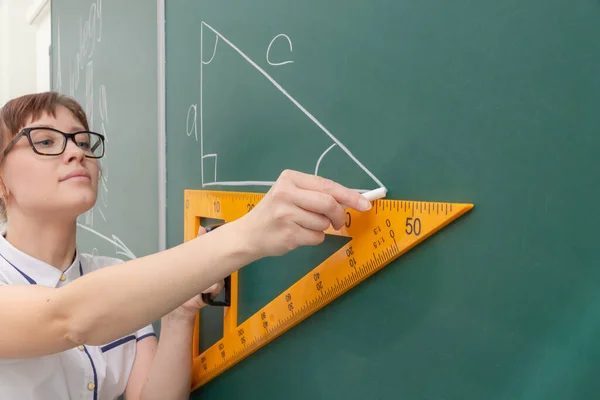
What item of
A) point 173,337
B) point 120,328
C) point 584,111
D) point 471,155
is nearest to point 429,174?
point 471,155

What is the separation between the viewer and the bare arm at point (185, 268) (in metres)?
0.52

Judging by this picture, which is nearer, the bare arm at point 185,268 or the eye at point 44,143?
the bare arm at point 185,268

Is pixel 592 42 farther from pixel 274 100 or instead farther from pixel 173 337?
pixel 173 337

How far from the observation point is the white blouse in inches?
27.6

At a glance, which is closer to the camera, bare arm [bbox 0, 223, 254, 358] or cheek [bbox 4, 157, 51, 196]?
bare arm [bbox 0, 223, 254, 358]

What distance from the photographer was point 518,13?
454 mm

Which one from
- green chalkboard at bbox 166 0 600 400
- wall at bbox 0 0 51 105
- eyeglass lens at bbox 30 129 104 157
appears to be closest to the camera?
green chalkboard at bbox 166 0 600 400

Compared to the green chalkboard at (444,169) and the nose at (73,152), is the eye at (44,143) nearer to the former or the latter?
the nose at (73,152)

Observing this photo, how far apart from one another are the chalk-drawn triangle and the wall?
5.99ft

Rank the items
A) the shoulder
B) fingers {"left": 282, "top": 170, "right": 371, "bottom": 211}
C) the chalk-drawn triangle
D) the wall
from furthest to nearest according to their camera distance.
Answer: the wall, the shoulder, the chalk-drawn triangle, fingers {"left": 282, "top": 170, "right": 371, "bottom": 211}

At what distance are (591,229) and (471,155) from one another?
134mm

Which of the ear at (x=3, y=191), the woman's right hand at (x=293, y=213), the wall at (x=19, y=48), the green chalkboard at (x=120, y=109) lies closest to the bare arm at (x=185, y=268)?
the woman's right hand at (x=293, y=213)

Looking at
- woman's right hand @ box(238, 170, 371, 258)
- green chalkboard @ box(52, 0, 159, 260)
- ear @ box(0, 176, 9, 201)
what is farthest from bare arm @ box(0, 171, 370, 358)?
green chalkboard @ box(52, 0, 159, 260)

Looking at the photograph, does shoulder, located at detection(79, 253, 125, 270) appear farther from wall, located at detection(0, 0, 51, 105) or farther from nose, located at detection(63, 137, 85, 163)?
wall, located at detection(0, 0, 51, 105)
